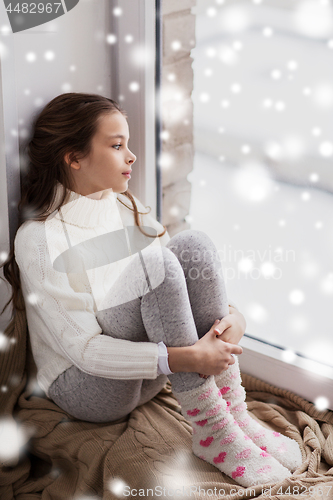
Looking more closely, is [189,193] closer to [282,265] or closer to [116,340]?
[282,265]

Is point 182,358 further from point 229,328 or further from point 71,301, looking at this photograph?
point 71,301

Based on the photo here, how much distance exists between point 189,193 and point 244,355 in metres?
0.53

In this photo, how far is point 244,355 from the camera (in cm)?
139

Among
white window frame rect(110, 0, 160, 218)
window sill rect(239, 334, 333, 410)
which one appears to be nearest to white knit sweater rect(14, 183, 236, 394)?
white window frame rect(110, 0, 160, 218)

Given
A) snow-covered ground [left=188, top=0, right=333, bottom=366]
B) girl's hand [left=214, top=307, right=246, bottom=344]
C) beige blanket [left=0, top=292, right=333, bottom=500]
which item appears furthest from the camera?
snow-covered ground [left=188, top=0, right=333, bottom=366]

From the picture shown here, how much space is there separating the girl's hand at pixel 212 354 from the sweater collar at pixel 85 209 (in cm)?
39

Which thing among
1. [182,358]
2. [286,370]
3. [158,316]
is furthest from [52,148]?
[286,370]

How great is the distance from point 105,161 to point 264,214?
48cm

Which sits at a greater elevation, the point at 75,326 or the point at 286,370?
the point at 75,326

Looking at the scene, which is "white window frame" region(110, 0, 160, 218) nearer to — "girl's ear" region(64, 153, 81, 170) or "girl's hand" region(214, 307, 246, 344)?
"girl's ear" region(64, 153, 81, 170)

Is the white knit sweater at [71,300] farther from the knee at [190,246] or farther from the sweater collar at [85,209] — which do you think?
the knee at [190,246]

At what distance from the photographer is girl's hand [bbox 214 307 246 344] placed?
3.44 feet

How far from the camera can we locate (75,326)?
3.29 feet

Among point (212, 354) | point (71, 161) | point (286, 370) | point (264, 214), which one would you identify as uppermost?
point (71, 161)
